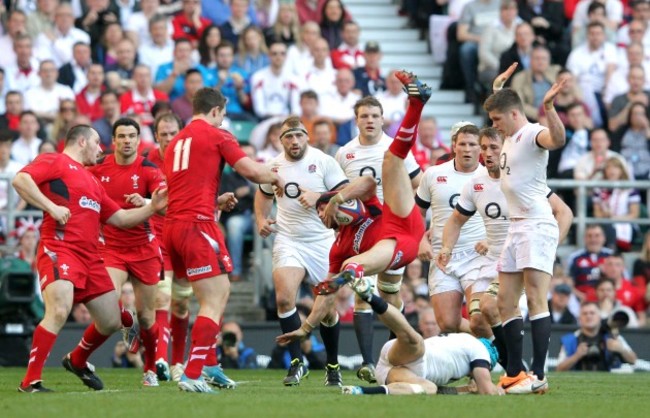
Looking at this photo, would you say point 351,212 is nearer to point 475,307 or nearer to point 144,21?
point 475,307

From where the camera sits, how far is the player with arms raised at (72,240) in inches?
505

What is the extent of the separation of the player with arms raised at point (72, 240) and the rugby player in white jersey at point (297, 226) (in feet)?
7.10

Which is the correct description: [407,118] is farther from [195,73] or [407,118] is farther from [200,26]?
[200,26]

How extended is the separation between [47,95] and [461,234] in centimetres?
847

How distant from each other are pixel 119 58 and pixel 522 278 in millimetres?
10559

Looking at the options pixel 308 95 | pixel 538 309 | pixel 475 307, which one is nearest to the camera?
pixel 538 309

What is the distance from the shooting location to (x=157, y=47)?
2294 centimetres

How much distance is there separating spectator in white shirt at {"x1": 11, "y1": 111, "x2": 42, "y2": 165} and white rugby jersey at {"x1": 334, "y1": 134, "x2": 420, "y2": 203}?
→ 6.09 meters

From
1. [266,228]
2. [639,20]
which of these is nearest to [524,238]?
[266,228]

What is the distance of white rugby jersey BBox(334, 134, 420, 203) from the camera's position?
15531mm

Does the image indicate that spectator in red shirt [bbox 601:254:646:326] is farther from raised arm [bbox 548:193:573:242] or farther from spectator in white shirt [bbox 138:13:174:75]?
spectator in white shirt [bbox 138:13:174:75]

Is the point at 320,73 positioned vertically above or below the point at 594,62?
below

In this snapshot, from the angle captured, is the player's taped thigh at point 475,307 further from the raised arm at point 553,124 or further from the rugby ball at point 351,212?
the raised arm at point 553,124

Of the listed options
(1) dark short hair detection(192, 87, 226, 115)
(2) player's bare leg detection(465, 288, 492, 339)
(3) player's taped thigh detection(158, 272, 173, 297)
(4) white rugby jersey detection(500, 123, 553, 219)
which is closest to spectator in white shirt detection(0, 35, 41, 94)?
(3) player's taped thigh detection(158, 272, 173, 297)
